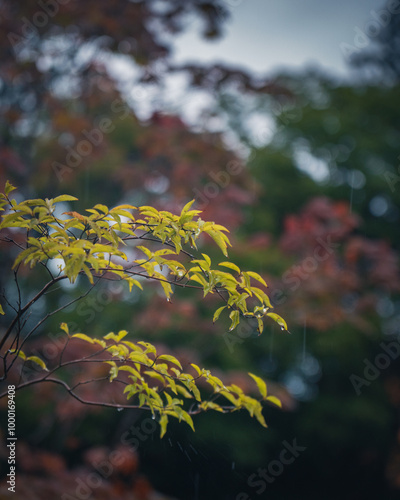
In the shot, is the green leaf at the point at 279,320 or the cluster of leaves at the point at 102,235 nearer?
the cluster of leaves at the point at 102,235

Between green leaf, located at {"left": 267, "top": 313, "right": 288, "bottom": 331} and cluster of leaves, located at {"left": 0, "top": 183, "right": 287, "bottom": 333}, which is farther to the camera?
green leaf, located at {"left": 267, "top": 313, "right": 288, "bottom": 331}

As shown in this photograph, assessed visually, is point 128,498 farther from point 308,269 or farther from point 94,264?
point 94,264

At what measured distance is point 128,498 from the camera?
3250mm

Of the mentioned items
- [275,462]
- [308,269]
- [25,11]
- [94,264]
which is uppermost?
[94,264]

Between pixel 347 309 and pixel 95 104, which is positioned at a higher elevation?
pixel 95 104

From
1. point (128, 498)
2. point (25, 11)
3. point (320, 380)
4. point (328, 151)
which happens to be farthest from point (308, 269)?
point (328, 151)

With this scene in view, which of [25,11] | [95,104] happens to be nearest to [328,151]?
[95,104]

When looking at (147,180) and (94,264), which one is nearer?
(94,264)

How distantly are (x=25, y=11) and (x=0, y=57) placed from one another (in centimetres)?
46

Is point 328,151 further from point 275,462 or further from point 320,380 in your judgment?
point 275,462

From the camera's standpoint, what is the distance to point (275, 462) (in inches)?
281

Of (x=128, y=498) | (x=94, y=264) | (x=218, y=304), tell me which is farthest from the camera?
(x=218, y=304)

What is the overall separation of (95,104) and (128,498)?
3.47 meters

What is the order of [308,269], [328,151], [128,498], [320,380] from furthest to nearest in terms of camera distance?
[328,151] → [320,380] → [308,269] → [128,498]
